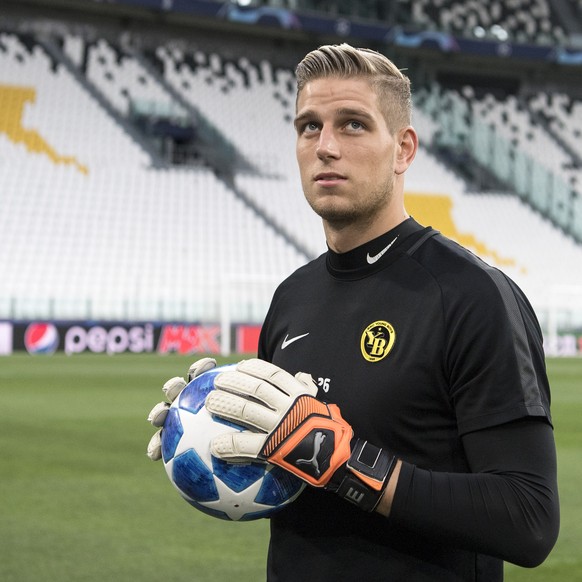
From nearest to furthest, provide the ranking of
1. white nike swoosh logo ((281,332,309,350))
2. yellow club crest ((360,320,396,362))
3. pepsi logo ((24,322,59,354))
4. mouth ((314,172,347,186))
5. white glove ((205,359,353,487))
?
white glove ((205,359,353,487)), yellow club crest ((360,320,396,362)), mouth ((314,172,347,186)), white nike swoosh logo ((281,332,309,350)), pepsi logo ((24,322,59,354))

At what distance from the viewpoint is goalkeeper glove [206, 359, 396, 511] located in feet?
6.39

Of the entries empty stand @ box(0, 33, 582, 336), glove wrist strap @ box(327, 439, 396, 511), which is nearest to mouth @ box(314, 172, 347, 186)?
glove wrist strap @ box(327, 439, 396, 511)

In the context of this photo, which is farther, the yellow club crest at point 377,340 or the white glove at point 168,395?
the white glove at point 168,395

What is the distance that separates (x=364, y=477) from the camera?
1.95 m

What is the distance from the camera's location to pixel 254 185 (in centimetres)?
2988

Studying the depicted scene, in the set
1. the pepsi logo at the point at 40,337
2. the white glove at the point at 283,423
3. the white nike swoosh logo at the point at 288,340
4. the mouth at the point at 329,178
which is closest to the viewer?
the white glove at the point at 283,423

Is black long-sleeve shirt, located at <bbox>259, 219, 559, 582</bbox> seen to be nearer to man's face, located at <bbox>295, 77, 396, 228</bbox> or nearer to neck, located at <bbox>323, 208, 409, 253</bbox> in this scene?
neck, located at <bbox>323, 208, 409, 253</bbox>

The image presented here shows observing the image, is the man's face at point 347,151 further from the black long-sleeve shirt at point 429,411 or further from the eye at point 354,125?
the black long-sleeve shirt at point 429,411

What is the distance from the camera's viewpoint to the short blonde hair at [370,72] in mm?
2252

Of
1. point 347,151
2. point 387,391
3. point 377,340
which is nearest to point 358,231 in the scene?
point 347,151

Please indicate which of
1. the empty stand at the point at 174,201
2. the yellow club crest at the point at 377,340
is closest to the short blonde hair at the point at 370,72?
the yellow club crest at the point at 377,340

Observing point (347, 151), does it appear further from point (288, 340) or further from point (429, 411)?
point (429, 411)

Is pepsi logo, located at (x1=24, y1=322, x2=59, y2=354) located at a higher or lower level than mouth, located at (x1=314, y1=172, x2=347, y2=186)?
lower

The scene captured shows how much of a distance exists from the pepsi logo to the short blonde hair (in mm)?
20357
